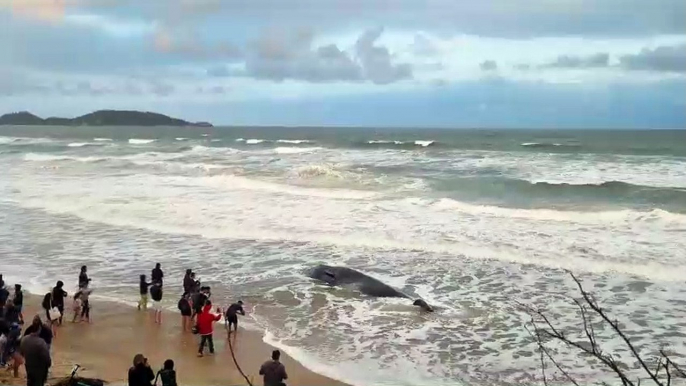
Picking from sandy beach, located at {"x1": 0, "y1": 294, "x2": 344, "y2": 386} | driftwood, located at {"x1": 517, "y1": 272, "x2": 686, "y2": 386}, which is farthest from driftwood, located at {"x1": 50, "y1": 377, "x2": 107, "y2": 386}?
driftwood, located at {"x1": 517, "y1": 272, "x2": 686, "y2": 386}

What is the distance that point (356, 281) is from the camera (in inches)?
542

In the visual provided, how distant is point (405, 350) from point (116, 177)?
28.0 metres

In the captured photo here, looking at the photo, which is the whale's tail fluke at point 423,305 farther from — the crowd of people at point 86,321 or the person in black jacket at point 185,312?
the person in black jacket at point 185,312

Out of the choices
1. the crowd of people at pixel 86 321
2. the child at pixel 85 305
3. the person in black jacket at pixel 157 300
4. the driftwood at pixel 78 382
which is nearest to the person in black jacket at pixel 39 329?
the crowd of people at pixel 86 321

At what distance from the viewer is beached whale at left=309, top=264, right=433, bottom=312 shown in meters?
13.0

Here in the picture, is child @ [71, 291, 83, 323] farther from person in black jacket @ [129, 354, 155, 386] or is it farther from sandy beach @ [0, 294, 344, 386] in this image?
person in black jacket @ [129, 354, 155, 386]

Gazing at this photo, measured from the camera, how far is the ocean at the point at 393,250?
10.3 m

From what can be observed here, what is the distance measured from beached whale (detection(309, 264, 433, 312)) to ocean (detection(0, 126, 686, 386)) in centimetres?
28

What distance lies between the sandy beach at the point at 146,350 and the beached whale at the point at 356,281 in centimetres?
307

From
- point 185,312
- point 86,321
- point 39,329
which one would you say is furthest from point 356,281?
point 39,329

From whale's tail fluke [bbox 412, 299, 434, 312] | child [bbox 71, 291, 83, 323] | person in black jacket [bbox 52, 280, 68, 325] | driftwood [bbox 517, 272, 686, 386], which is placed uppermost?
driftwood [bbox 517, 272, 686, 386]

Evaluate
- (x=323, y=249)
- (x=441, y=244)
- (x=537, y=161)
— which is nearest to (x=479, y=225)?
(x=441, y=244)

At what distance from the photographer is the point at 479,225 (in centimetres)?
2069

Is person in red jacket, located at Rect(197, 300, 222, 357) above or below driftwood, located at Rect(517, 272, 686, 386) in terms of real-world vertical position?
below
